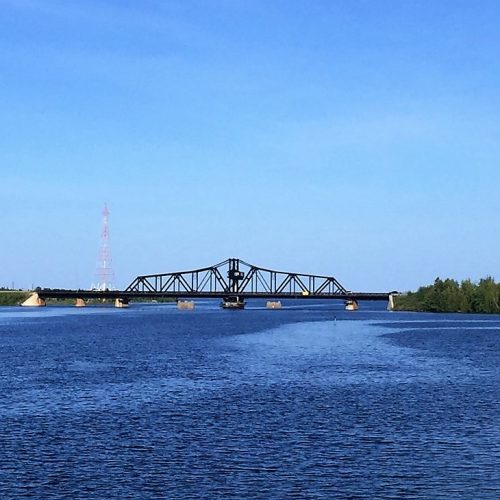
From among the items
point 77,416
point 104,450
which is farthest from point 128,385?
point 104,450

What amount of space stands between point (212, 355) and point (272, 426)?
55.1 meters

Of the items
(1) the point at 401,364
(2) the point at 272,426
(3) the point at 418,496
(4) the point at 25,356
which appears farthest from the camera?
(4) the point at 25,356

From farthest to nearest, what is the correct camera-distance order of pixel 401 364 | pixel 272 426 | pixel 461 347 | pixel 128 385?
pixel 461 347 < pixel 401 364 < pixel 128 385 < pixel 272 426

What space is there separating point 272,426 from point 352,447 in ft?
25.4

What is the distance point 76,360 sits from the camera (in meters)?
97.6

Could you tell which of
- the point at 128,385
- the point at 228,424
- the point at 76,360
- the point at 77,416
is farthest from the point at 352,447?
the point at 76,360

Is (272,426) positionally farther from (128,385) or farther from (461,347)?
(461,347)

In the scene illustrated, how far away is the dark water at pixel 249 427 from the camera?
36.8 m

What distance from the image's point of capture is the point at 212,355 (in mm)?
105625

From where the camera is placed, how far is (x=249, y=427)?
50594mm

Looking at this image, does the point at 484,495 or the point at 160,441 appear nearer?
the point at 484,495

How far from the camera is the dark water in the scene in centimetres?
3675

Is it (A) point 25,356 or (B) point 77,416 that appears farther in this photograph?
(A) point 25,356

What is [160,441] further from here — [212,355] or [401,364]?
[212,355]
